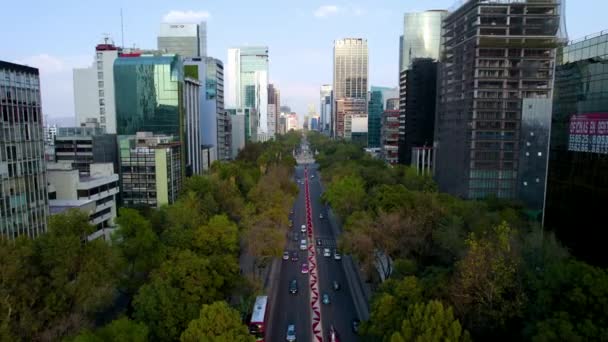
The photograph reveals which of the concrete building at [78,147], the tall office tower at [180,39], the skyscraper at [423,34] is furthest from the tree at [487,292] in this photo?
the tall office tower at [180,39]

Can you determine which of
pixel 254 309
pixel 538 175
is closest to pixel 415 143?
pixel 538 175

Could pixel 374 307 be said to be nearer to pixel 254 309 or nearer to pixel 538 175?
pixel 254 309

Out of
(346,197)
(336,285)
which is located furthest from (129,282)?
(346,197)

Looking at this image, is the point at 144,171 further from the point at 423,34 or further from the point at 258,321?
the point at 423,34

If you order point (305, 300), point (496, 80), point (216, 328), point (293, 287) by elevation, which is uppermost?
point (496, 80)

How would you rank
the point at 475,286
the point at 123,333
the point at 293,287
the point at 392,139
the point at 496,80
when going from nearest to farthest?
1. the point at 123,333
2. the point at 475,286
3. the point at 293,287
4. the point at 496,80
5. the point at 392,139

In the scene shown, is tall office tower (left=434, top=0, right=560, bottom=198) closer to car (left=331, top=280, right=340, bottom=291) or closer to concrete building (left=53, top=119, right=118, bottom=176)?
car (left=331, top=280, right=340, bottom=291)

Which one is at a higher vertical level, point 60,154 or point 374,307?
point 60,154
